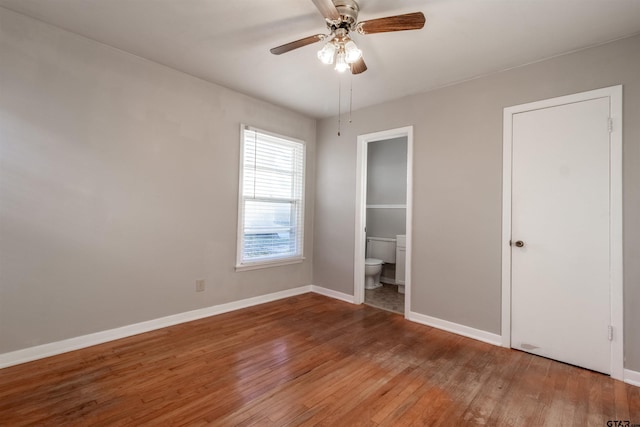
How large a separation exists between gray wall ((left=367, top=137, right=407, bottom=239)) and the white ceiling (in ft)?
6.42

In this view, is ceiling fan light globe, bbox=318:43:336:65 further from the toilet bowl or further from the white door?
the toilet bowl

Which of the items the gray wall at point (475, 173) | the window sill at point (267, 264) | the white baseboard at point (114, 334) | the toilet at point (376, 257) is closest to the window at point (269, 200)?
the window sill at point (267, 264)

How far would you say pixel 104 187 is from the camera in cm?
266

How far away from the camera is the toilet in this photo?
459 cm

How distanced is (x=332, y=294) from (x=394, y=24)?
3.44 metres

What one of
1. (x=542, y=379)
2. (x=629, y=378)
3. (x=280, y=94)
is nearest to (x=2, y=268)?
(x=280, y=94)

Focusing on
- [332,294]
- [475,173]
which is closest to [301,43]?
[475,173]

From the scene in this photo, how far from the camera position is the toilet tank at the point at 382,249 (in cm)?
498

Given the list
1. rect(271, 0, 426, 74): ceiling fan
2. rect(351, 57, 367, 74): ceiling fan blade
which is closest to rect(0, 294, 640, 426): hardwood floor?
rect(271, 0, 426, 74): ceiling fan

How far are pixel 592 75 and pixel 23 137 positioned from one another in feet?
15.0

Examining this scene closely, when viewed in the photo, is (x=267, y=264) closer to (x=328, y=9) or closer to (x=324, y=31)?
(x=324, y=31)

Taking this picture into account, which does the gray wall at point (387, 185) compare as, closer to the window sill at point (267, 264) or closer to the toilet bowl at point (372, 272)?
the toilet bowl at point (372, 272)

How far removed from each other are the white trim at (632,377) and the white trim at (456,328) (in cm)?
84

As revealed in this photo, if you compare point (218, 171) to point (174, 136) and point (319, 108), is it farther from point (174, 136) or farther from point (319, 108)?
point (319, 108)
